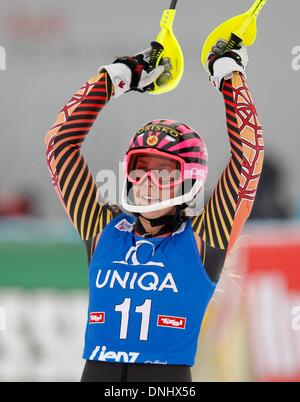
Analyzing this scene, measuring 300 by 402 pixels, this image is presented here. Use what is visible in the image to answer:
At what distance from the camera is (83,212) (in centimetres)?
345

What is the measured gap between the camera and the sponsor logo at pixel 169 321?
318 cm

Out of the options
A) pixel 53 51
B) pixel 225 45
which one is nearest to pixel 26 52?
pixel 53 51

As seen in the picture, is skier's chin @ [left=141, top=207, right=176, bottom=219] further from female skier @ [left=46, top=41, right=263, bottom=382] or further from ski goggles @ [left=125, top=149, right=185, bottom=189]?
ski goggles @ [left=125, top=149, right=185, bottom=189]

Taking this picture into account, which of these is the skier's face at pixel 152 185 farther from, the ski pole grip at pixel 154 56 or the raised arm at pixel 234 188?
the ski pole grip at pixel 154 56

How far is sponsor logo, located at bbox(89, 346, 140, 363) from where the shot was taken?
316 centimetres

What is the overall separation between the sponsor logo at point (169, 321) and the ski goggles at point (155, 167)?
47cm

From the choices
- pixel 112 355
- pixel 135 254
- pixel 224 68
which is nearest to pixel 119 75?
pixel 224 68

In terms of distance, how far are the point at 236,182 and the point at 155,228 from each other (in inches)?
13.5

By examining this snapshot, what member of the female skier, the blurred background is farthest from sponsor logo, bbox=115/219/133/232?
the blurred background

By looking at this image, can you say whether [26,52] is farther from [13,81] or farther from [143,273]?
[143,273]

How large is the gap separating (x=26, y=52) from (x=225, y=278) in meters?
2.97

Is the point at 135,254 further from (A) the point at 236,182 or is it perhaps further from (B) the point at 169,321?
(A) the point at 236,182

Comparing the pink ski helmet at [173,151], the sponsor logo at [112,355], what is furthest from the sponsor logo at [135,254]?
the sponsor logo at [112,355]

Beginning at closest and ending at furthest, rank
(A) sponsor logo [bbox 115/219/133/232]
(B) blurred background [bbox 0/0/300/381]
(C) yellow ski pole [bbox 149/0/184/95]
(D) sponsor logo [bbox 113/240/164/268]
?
(D) sponsor logo [bbox 113/240/164/268]
(A) sponsor logo [bbox 115/219/133/232]
(C) yellow ski pole [bbox 149/0/184/95]
(B) blurred background [bbox 0/0/300/381]
